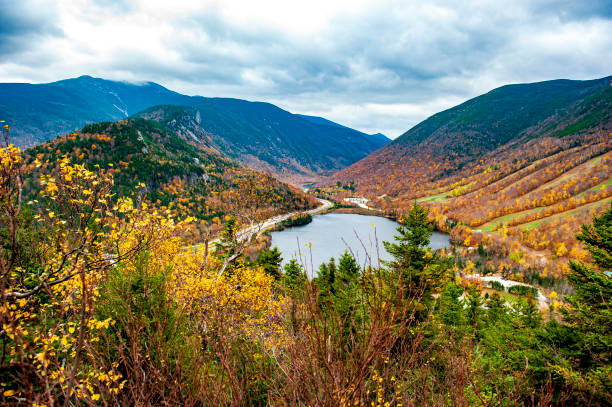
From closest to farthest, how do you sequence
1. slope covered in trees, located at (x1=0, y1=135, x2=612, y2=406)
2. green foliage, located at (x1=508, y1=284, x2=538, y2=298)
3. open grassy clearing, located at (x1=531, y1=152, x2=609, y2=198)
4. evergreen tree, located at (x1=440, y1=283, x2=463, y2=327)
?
slope covered in trees, located at (x1=0, y1=135, x2=612, y2=406) → evergreen tree, located at (x1=440, y1=283, x2=463, y2=327) → green foliage, located at (x1=508, y1=284, x2=538, y2=298) → open grassy clearing, located at (x1=531, y1=152, x2=609, y2=198)

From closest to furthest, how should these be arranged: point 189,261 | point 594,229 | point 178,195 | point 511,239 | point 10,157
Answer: point 10,157 < point 594,229 < point 189,261 < point 511,239 < point 178,195

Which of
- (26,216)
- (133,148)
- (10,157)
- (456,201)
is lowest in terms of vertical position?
(456,201)

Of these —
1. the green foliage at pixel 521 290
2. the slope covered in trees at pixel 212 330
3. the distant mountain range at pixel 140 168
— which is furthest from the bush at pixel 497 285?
the distant mountain range at pixel 140 168

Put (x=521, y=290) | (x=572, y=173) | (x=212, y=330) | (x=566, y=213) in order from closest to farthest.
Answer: (x=212, y=330) → (x=521, y=290) → (x=566, y=213) → (x=572, y=173)

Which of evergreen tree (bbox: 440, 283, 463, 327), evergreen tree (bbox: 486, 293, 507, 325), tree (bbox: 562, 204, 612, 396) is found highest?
tree (bbox: 562, 204, 612, 396)

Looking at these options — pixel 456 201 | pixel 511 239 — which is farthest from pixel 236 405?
pixel 456 201

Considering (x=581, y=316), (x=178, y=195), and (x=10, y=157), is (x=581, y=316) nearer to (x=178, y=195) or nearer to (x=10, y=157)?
(x=10, y=157)

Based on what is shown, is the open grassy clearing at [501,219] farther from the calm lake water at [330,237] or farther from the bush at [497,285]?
the bush at [497,285]

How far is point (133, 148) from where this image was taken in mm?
142500

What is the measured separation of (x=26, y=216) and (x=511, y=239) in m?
149

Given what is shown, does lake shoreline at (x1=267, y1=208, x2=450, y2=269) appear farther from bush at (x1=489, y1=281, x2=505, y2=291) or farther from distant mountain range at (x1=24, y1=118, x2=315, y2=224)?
bush at (x1=489, y1=281, x2=505, y2=291)

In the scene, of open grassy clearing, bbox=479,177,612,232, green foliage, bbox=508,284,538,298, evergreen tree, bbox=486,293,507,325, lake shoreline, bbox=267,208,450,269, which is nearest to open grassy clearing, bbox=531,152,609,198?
open grassy clearing, bbox=479,177,612,232

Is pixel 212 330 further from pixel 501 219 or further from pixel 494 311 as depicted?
pixel 501 219

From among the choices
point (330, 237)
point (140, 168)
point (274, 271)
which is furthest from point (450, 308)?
point (140, 168)
